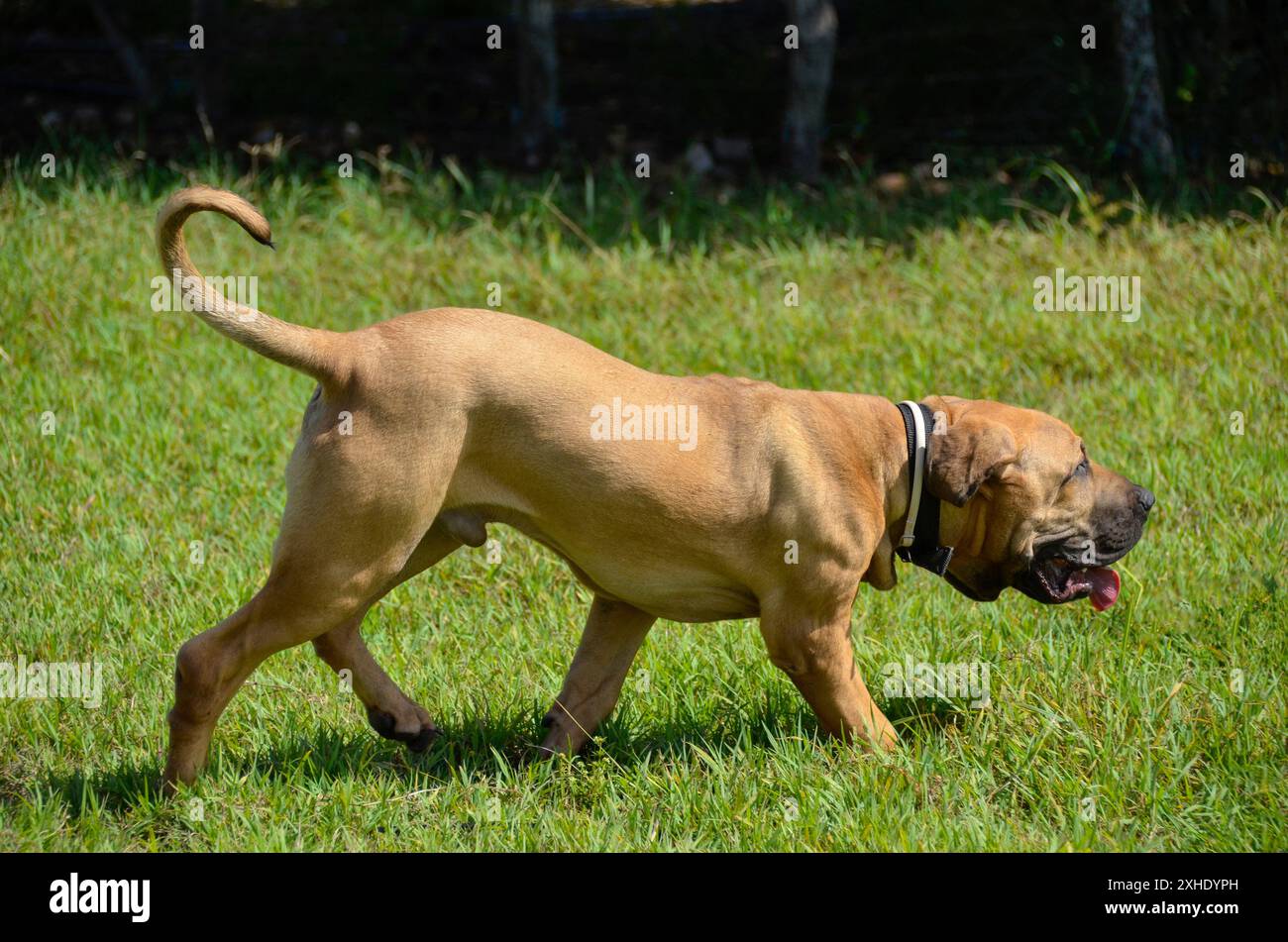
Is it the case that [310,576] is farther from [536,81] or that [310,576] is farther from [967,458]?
[536,81]

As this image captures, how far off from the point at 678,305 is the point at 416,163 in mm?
2563

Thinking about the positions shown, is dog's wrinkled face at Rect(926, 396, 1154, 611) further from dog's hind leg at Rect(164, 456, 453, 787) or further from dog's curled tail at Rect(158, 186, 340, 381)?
dog's curled tail at Rect(158, 186, 340, 381)

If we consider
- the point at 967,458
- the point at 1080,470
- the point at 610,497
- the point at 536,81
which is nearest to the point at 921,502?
the point at 967,458

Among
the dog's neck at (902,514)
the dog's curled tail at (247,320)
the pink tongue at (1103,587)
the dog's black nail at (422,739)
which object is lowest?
the dog's black nail at (422,739)

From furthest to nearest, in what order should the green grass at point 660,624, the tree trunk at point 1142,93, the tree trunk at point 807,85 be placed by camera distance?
1. the tree trunk at point 807,85
2. the tree trunk at point 1142,93
3. the green grass at point 660,624

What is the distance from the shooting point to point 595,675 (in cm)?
502

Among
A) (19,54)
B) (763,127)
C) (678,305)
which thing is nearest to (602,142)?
(763,127)

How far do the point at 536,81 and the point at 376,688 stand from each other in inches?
263

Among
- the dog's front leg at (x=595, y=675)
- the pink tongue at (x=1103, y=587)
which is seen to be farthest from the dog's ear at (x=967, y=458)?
the dog's front leg at (x=595, y=675)

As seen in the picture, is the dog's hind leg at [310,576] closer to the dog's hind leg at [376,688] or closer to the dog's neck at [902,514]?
the dog's hind leg at [376,688]

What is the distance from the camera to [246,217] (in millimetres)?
4254

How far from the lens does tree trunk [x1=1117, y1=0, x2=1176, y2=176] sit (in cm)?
977

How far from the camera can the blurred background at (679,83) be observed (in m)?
10.1

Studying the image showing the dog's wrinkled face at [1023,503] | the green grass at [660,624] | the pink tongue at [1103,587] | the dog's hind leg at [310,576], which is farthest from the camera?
the pink tongue at [1103,587]
